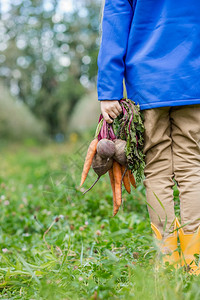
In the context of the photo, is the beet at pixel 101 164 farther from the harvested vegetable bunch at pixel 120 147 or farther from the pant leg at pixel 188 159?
the pant leg at pixel 188 159

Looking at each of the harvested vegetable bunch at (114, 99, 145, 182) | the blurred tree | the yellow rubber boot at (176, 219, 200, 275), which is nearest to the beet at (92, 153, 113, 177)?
the harvested vegetable bunch at (114, 99, 145, 182)

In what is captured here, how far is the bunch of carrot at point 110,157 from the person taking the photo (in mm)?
1613

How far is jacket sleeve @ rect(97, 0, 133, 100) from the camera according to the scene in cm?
163

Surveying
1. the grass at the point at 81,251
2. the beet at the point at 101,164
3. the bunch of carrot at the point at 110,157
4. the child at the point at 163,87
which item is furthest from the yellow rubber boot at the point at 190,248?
the beet at the point at 101,164

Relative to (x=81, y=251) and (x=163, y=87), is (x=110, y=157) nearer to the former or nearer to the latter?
(x=163, y=87)

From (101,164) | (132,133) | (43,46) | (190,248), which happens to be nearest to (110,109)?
(132,133)

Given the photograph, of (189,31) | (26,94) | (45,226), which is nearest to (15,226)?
(45,226)

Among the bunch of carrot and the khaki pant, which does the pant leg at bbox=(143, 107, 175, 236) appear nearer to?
the khaki pant

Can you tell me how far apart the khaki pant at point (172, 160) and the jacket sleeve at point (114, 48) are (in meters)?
0.20

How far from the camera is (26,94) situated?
18.4m

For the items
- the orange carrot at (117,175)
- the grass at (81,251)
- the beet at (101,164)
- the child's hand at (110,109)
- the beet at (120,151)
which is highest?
the child's hand at (110,109)

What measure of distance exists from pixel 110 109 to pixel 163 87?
0.91 ft

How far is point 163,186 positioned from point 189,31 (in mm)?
719

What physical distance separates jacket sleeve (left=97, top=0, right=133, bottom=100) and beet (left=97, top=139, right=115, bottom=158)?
0.21m
